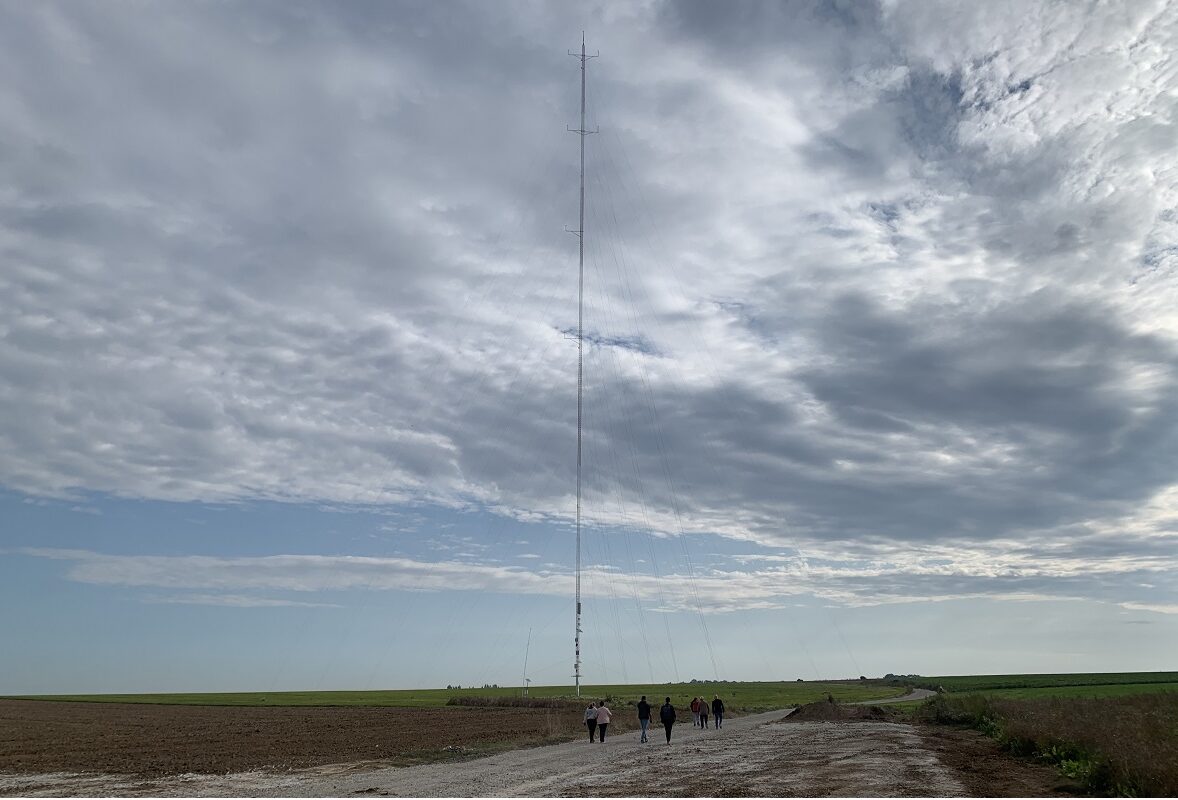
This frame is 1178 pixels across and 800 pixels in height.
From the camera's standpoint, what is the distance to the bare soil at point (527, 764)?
23.8 metres

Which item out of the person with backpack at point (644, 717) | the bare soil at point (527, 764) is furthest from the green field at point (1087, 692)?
the person with backpack at point (644, 717)

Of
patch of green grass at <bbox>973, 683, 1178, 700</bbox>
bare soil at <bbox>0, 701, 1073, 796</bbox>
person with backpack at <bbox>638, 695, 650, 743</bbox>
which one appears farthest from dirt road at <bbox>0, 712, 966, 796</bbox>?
patch of green grass at <bbox>973, 683, 1178, 700</bbox>

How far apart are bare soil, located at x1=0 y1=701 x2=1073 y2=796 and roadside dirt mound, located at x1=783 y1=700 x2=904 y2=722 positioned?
19.9 feet

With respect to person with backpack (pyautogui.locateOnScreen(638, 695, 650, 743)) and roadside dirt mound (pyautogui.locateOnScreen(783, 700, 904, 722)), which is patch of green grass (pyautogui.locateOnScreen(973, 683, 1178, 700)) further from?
person with backpack (pyautogui.locateOnScreen(638, 695, 650, 743))

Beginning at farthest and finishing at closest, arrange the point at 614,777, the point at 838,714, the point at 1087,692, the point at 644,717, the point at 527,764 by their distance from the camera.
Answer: the point at 1087,692 < the point at 838,714 < the point at 644,717 < the point at 527,764 < the point at 614,777

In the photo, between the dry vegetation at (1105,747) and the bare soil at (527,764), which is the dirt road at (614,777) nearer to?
the bare soil at (527,764)

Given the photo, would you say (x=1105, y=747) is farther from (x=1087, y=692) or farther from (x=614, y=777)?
(x=1087, y=692)

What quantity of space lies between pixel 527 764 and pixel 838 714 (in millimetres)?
37730

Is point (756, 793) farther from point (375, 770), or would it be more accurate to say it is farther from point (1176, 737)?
point (375, 770)

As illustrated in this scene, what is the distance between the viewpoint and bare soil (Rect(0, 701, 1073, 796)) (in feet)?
78.0

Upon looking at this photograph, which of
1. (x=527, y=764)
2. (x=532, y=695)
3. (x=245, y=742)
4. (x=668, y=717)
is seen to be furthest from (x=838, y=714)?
(x=532, y=695)

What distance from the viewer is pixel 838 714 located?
2457 inches

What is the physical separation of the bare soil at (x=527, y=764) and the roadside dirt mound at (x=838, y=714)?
6.07 meters

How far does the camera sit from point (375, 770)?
30422mm
